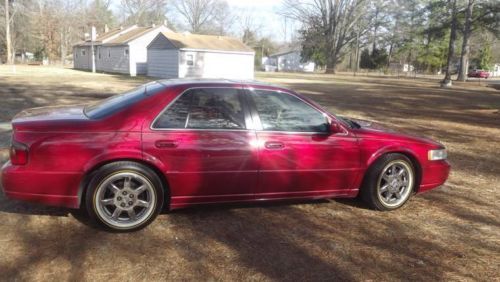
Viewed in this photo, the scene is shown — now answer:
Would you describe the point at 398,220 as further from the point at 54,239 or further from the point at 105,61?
the point at 105,61

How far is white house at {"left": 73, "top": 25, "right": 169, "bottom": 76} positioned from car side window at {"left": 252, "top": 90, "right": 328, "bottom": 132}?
121 feet

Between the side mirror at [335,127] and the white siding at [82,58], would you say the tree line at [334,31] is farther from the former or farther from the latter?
the side mirror at [335,127]

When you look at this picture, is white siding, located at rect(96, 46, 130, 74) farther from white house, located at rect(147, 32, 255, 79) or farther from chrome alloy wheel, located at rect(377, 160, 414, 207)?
chrome alloy wheel, located at rect(377, 160, 414, 207)

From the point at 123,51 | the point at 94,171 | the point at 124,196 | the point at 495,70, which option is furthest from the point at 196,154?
the point at 495,70

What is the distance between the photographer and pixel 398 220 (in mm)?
4867

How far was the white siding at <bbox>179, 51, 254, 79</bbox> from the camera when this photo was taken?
113 feet

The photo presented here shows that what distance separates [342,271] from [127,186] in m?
2.09

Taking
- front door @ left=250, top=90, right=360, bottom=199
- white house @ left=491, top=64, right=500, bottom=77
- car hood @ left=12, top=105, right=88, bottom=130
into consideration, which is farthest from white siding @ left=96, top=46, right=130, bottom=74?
white house @ left=491, top=64, right=500, bottom=77

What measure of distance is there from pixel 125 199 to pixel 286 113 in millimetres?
1853

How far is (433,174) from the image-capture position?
17.4ft

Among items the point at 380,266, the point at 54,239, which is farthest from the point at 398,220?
the point at 54,239

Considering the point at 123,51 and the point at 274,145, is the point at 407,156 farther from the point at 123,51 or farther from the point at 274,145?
the point at 123,51

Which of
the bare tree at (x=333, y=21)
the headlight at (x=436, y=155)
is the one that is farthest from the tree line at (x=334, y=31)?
the headlight at (x=436, y=155)

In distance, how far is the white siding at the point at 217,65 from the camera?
113 feet
